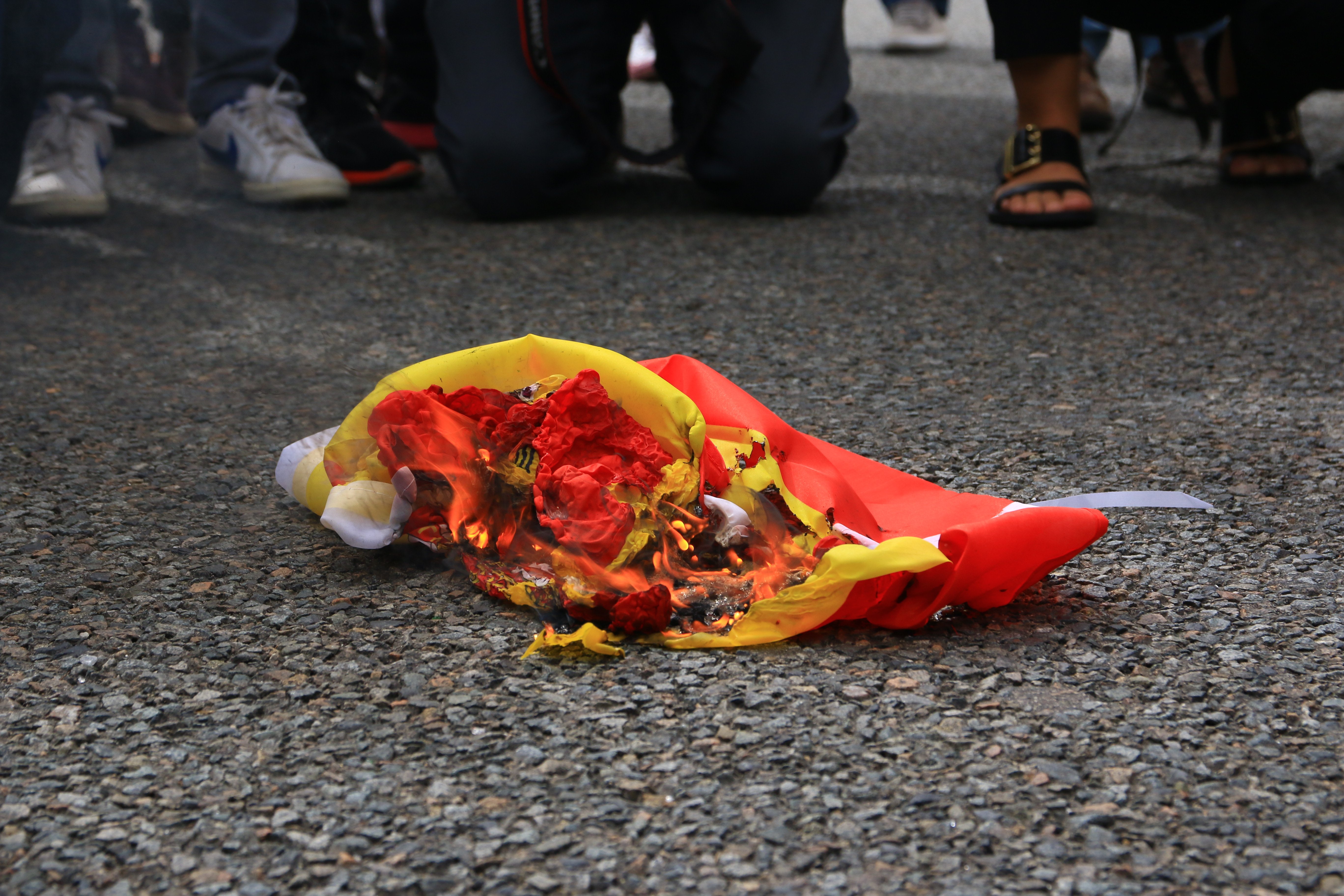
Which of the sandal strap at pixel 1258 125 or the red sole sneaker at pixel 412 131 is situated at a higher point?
the sandal strap at pixel 1258 125

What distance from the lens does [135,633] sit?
1.12 metres

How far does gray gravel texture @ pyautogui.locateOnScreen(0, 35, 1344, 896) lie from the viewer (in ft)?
2.76

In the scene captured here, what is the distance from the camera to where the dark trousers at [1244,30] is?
261 centimetres

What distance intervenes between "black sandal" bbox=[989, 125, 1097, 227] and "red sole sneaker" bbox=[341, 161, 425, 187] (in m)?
1.44

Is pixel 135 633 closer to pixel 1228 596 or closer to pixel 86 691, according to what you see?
pixel 86 691

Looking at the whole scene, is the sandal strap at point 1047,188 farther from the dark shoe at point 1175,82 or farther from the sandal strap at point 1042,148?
the dark shoe at point 1175,82

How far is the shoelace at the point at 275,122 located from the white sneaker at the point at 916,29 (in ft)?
10.4

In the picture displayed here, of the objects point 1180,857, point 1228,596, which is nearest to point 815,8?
Answer: point 1228,596

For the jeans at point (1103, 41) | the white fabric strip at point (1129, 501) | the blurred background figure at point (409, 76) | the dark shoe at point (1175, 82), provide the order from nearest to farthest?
the white fabric strip at point (1129, 501), the blurred background figure at point (409, 76), the dark shoe at point (1175, 82), the jeans at point (1103, 41)

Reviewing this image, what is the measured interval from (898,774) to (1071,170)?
209 centimetres

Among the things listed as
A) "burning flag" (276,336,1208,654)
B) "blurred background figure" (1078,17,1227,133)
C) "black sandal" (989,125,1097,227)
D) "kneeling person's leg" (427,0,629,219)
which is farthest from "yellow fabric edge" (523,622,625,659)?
"blurred background figure" (1078,17,1227,133)

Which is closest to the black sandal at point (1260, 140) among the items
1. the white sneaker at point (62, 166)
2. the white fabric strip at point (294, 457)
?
the white fabric strip at point (294, 457)

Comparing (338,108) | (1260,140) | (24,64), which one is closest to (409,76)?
(338,108)

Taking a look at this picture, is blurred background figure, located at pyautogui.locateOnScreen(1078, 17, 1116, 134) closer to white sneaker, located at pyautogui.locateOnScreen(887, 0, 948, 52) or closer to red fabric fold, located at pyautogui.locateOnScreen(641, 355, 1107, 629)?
white sneaker, located at pyautogui.locateOnScreen(887, 0, 948, 52)
